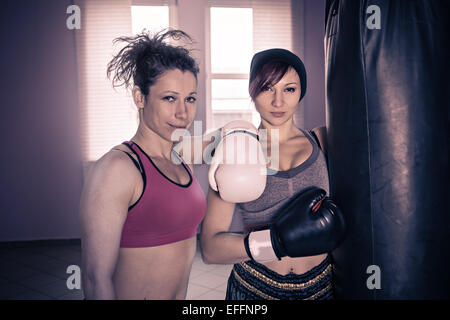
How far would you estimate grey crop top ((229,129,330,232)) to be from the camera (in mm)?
928

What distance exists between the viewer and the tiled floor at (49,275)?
230 centimetres

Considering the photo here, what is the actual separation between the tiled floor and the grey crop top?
1493 millimetres

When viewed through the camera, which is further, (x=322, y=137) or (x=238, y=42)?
(x=238, y=42)

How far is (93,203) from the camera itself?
0.80 meters

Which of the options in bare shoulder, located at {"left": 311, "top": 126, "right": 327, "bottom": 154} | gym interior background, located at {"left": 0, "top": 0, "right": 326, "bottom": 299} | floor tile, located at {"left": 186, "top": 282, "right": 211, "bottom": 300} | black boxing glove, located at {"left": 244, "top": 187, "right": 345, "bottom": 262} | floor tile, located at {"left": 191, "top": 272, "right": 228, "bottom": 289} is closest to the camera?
black boxing glove, located at {"left": 244, "top": 187, "right": 345, "bottom": 262}

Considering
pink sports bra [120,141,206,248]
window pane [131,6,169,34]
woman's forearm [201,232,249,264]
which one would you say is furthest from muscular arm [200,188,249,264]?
window pane [131,6,169,34]

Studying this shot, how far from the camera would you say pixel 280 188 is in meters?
0.93

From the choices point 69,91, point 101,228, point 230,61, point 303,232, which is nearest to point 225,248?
point 303,232

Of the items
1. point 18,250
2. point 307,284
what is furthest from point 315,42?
point 18,250

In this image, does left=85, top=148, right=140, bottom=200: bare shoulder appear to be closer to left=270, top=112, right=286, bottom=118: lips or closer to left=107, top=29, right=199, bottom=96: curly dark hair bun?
left=107, top=29, right=199, bottom=96: curly dark hair bun

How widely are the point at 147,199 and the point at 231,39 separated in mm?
3095

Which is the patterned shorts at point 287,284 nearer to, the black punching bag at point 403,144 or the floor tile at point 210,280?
the black punching bag at point 403,144

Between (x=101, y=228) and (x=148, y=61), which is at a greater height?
(x=148, y=61)

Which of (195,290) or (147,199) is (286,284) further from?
(195,290)
